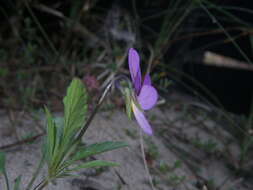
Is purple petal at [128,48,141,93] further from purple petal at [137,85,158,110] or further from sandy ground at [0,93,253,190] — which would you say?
sandy ground at [0,93,253,190]

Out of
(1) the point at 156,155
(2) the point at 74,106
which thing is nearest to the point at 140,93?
(2) the point at 74,106

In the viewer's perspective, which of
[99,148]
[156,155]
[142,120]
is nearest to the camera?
[142,120]

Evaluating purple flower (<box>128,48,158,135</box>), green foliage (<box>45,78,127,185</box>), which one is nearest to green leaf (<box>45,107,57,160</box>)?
green foliage (<box>45,78,127,185</box>)

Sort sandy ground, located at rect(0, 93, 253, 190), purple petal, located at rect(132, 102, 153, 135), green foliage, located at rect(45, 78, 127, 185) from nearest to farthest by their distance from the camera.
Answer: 1. purple petal, located at rect(132, 102, 153, 135)
2. green foliage, located at rect(45, 78, 127, 185)
3. sandy ground, located at rect(0, 93, 253, 190)

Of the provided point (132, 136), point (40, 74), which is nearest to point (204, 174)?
point (132, 136)

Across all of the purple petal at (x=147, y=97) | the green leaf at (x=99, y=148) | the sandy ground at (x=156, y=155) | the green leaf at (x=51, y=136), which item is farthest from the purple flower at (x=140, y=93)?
the sandy ground at (x=156, y=155)

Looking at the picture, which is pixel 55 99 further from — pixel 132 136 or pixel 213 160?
pixel 213 160

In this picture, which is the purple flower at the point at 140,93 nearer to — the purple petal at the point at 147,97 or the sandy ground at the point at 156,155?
the purple petal at the point at 147,97

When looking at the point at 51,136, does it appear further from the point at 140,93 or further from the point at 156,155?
the point at 156,155
